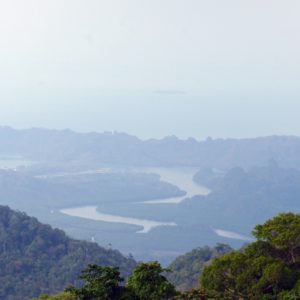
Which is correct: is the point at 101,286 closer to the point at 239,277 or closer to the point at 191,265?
the point at 239,277

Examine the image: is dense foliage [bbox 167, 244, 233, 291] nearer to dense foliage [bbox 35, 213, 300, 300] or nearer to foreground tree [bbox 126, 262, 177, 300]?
dense foliage [bbox 35, 213, 300, 300]

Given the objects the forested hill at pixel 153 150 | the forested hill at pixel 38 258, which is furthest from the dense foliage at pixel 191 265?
the forested hill at pixel 153 150

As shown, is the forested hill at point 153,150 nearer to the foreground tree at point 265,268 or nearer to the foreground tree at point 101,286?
the foreground tree at point 265,268

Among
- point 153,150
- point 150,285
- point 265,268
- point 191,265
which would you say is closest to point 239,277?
point 265,268

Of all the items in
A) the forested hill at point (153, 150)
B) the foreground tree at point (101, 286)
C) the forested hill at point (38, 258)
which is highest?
the forested hill at point (153, 150)

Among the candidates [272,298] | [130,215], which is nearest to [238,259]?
[272,298]

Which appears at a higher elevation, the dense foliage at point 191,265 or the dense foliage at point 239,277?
the dense foliage at point 239,277
